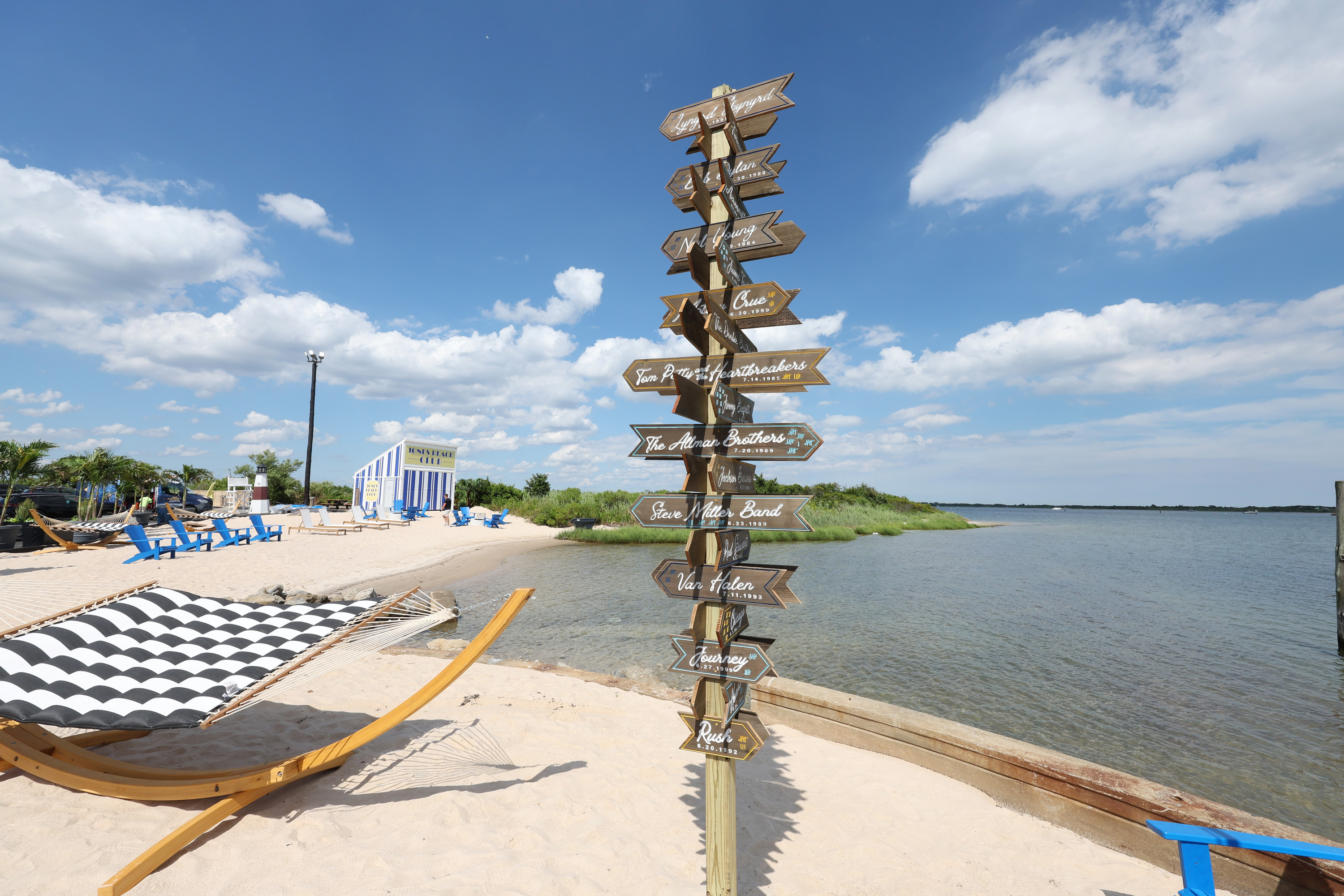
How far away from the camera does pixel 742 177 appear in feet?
9.95

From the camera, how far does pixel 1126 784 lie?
3283 millimetres

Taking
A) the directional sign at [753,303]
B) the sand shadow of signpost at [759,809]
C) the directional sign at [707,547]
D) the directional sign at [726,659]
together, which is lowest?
the sand shadow of signpost at [759,809]

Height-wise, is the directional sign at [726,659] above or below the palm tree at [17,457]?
below

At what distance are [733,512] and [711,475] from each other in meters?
0.21

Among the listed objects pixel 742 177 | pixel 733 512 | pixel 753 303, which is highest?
pixel 742 177

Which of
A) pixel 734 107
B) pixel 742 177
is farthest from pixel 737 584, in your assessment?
pixel 734 107

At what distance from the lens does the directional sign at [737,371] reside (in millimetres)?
2693

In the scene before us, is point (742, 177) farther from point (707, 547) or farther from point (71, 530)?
point (71, 530)

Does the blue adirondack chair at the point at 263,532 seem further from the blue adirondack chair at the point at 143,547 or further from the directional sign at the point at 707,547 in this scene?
the directional sign at the point at 707,547

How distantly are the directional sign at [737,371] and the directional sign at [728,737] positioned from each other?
1.60 metres

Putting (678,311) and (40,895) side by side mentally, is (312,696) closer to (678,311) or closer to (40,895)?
(40,895)

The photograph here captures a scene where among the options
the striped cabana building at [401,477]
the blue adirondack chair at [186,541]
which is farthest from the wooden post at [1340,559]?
the striped cabana building at [401,477]

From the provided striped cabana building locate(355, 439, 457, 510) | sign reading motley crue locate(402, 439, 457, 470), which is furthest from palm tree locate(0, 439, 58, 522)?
sign reading motley crue locate(402, 439, 457, 470)

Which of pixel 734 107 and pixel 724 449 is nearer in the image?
pixel 724 449
